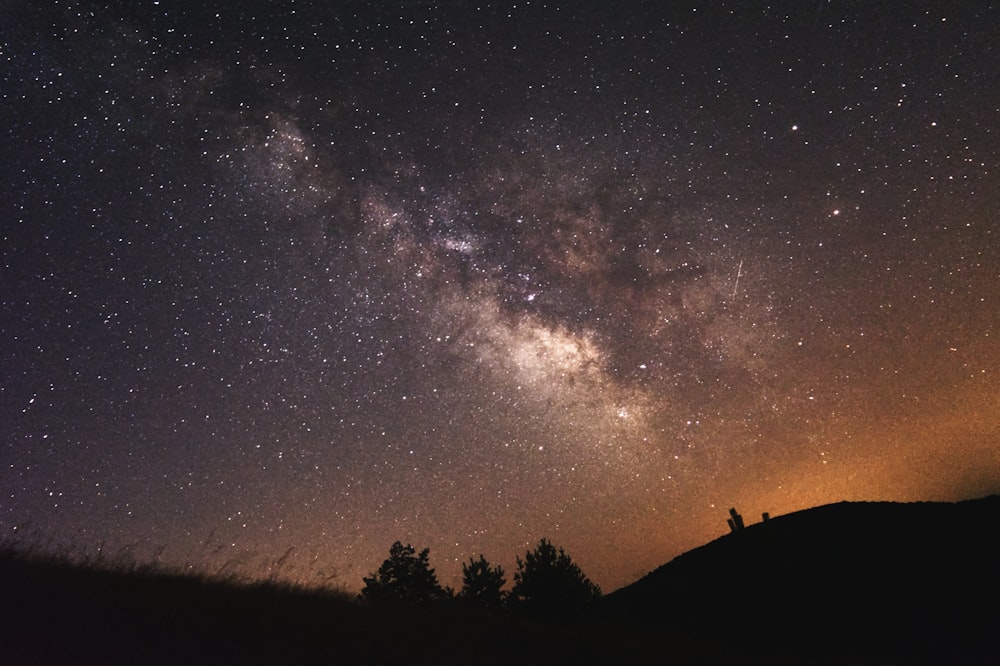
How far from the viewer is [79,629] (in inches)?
176

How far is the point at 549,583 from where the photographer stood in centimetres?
3444

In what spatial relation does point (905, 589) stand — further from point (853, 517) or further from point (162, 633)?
point (162, 633)

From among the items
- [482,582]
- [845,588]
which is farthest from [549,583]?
[845,588]

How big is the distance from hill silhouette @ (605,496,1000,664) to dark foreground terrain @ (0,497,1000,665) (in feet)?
0.28

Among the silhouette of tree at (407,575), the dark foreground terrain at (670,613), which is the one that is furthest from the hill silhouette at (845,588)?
the silhouette of tree at (407,575)

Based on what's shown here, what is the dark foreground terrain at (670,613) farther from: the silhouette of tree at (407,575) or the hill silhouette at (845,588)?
the silhouette of tree at (407,575)

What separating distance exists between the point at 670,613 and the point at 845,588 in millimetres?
6950

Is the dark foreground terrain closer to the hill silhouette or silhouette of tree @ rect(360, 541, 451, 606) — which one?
A: the hill silhouette

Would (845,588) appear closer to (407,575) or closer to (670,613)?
(670,613)

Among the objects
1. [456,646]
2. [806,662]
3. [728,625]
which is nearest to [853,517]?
[728,625]

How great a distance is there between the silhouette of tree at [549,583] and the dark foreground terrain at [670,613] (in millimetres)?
4010

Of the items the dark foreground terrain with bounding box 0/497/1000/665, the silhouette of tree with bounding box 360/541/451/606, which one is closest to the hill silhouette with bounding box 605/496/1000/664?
the dark foreground terrain with bounding box 0/497/1000/665

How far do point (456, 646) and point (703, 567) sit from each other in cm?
2494

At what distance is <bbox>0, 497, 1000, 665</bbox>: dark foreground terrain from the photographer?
4.88m
